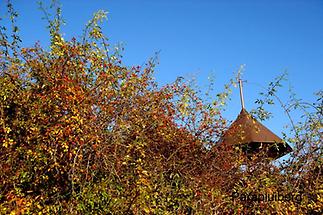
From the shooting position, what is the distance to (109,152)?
6402 millimetres

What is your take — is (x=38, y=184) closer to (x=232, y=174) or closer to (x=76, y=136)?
(x=76, y=136)

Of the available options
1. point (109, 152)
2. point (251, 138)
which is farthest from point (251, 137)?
point (109, 152)

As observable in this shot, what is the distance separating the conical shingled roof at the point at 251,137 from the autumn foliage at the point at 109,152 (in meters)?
0.43

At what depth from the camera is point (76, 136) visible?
6.05 meters

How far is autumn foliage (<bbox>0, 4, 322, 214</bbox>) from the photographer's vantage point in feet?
19.2

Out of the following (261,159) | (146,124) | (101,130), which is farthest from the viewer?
(261,159)

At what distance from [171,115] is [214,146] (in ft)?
3.57

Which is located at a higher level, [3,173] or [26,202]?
[3,173]

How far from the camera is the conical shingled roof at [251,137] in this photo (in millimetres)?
8227

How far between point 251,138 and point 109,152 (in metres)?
3.51

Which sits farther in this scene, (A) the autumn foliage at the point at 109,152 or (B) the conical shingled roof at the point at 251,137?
(B) the conical shingled roof at the point at 251,137

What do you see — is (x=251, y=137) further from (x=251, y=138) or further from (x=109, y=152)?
(x=109, y=152)

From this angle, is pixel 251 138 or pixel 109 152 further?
pixel 251 138

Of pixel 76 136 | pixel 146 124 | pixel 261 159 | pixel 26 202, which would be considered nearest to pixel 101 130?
pixel 76 136
